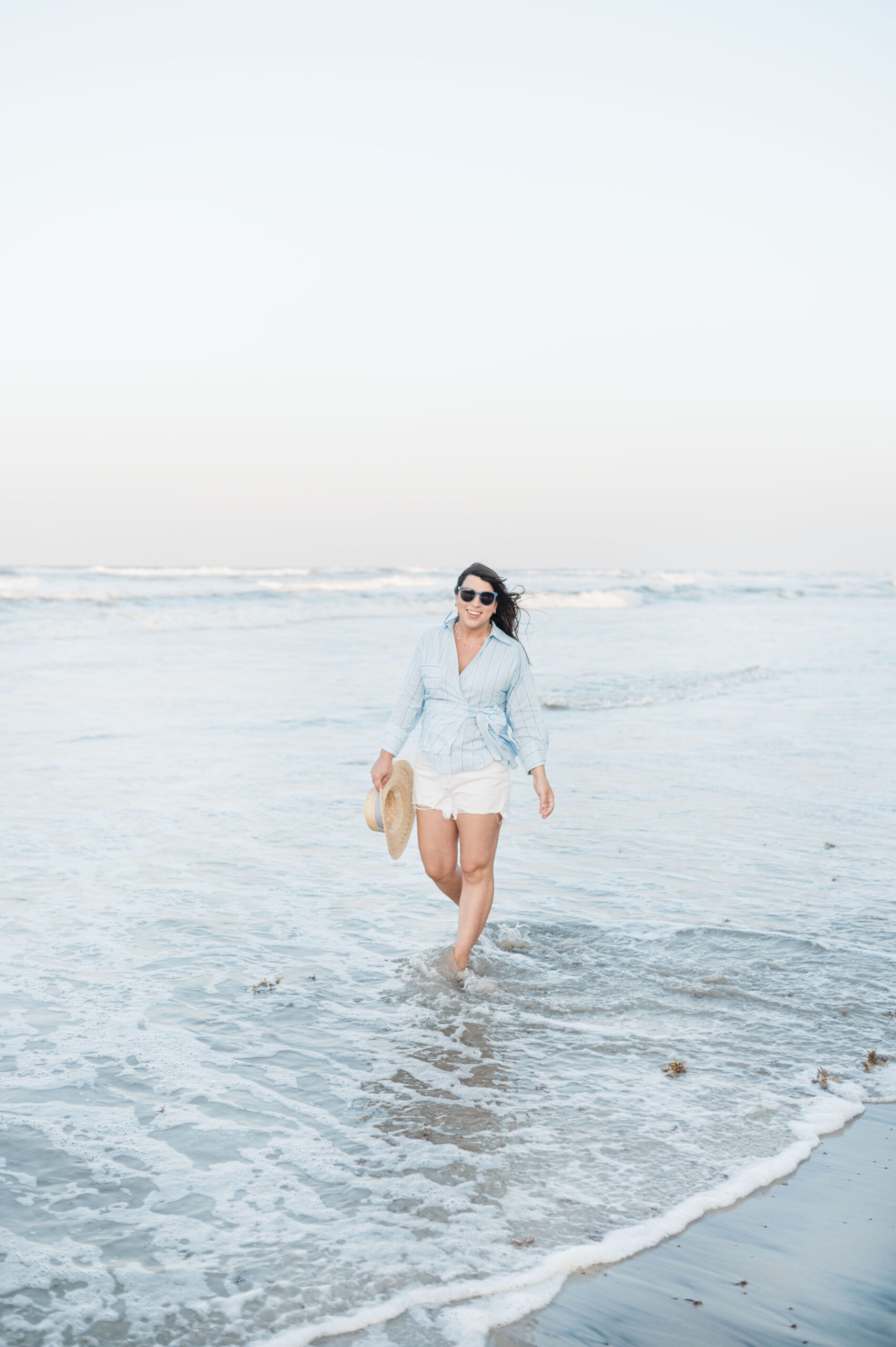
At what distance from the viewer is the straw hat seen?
16.9 feet

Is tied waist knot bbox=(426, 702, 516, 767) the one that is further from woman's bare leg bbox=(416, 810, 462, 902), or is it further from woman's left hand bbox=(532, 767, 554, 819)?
woman's bare leg bbox=(416, 810, 462, 902)

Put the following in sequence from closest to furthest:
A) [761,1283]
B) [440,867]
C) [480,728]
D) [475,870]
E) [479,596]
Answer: [761,1283] < [479,596] < [480,728] < [475,870] < [440,867]

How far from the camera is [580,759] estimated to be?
37.9ft

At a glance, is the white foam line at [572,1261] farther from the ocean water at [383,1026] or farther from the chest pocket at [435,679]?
the chest pocket at [435,679]

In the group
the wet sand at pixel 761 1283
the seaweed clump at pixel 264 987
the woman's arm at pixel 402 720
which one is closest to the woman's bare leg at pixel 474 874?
the woman's arm at pixel 402 720

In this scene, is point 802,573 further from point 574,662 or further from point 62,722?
point 62,722

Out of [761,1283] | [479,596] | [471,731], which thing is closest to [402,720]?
[471,731]

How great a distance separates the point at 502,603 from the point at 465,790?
0.92 meters

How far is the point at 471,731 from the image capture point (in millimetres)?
5031

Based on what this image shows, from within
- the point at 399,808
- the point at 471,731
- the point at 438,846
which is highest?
→ the point at 471,731

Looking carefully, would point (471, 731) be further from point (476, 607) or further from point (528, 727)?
point (476, 607)

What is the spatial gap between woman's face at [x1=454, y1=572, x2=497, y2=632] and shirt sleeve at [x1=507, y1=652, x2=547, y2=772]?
28cm

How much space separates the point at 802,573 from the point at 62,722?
121979mm

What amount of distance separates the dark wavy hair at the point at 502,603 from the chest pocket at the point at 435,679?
1.20 feet
